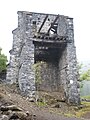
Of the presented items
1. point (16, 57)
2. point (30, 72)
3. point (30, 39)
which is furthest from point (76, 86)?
point (16, 57)

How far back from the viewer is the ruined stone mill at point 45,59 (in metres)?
27.1

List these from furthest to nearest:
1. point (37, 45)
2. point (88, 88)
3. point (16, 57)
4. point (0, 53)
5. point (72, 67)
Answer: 1. point (88, 88)
2. point (0, 53)
3. point (16, 57)
4. point (37, 45)
5. point (72, 67)

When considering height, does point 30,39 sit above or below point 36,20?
below

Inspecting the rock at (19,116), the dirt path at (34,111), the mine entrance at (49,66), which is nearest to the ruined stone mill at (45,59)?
the mine entrance at (49,66)

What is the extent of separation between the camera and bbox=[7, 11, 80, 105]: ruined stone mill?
1068 inches

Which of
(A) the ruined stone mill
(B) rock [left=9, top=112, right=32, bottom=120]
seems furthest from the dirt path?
(A) the ruined stone mill

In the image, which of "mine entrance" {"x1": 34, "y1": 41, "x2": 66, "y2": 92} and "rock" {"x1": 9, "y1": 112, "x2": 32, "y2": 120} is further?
"mine entrance" {"x1": 34, "y1": 41, "x2": 66, "y2": 92}

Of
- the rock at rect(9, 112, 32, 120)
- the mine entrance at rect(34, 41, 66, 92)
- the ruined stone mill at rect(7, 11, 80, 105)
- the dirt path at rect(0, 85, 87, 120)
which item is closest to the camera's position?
the rock at rect(9, 112, 32, 120)

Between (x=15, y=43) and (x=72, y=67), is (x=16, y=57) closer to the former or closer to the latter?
(x=15, y=43)

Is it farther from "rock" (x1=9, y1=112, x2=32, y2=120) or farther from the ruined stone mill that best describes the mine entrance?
"rock" (x1=9, y1=112, x2=32, y2=120)

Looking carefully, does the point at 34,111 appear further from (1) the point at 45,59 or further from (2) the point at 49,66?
(1) the point at 45,59

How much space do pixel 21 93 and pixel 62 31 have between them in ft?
30.9

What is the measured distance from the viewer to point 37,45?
30141 mm

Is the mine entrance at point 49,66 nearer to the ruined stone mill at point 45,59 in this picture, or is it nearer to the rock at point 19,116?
the ruined stone mill at point 45,59
